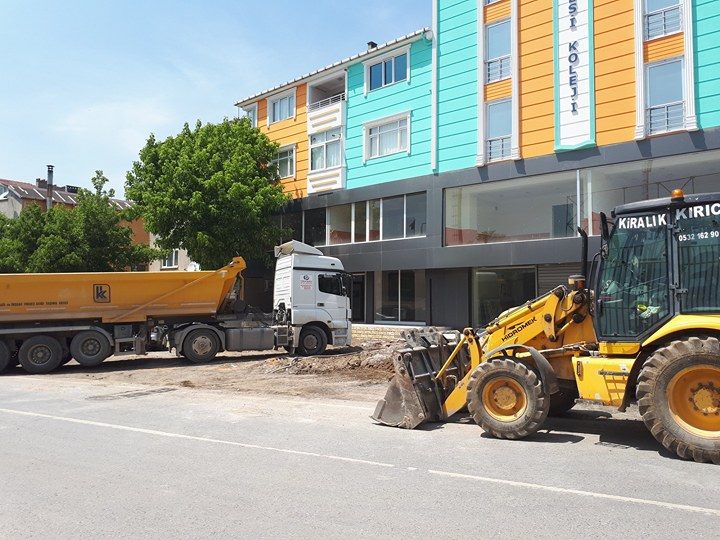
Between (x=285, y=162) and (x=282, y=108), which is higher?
(x=282, y=108)

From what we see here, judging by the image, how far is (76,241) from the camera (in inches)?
1136

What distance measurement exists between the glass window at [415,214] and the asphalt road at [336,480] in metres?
14.5

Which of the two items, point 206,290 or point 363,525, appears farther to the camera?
point 206,290

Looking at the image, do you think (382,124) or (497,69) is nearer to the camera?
(497,69)

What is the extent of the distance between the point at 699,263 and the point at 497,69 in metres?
16.4

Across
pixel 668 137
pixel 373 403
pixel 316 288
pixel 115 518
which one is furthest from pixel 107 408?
pixel 668 137

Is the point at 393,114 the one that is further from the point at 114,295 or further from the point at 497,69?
the point at 114,295

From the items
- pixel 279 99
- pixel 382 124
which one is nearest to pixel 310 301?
pixel 382 124

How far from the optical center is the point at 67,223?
2922cm

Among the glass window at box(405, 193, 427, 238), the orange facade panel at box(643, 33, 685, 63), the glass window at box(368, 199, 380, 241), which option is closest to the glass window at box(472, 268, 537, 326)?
the glass window at box(405, 193, 427, 238)

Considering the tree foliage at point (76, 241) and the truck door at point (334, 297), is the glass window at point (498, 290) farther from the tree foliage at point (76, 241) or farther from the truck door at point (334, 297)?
the tree foliage at point (76, 241)

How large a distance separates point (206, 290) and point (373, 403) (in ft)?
28.1

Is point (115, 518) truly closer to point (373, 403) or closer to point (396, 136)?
point (373, 403)

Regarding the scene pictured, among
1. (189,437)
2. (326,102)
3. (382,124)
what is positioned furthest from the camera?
(326,102)
